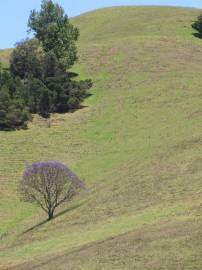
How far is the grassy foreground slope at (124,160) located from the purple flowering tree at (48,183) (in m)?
0.90

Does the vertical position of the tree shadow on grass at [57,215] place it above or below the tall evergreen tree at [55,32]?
below

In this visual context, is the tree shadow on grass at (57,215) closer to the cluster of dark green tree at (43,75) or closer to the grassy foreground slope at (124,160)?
the grassy foreground slope at (124,160)

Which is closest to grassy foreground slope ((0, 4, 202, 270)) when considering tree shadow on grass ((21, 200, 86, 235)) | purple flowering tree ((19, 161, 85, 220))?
tree shadow on grass ((21, 200, 86, 235))

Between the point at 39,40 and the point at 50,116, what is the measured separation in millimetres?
19345

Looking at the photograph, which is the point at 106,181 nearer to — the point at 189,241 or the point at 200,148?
the point at 200,148

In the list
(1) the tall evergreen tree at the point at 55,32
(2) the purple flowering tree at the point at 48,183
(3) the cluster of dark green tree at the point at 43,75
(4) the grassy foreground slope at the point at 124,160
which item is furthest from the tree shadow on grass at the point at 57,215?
(1) the tall evergreen tree at the point at 55,32

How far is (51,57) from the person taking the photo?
3258 inches

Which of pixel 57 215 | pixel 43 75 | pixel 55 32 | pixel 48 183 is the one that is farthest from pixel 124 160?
pixel 55 32

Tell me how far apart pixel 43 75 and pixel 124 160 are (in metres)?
28.3

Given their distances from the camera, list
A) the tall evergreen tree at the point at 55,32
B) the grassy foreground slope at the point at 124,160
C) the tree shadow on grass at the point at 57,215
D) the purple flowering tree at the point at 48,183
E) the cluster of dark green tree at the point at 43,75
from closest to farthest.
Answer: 1. the grassy foreground slope at the point at 124,160
2. the tree shadow on grass at the point at 57,215
3. the purple flowering tree at the point at 48,183
4. the cluster of dark green tree at the point at 43,75
5. the tall evergreen tree at the point at 55,32

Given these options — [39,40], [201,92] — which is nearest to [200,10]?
[39,40]

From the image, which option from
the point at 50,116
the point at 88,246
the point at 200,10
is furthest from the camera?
the point at 200,10

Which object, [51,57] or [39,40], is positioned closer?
[51,57]

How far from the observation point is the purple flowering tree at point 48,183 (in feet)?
145
